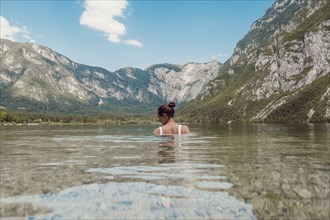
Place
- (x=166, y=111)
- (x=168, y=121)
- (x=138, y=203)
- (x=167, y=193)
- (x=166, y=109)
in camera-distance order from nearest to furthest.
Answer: (x=138, y=203), (x=167, y=193), (x=166, y=109), (x=166, y=111), (x=168, y=121)

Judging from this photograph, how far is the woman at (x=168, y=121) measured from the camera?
24.4m

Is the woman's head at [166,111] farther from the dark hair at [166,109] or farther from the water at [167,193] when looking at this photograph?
the water at [167,193]

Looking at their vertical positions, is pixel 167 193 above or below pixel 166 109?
below

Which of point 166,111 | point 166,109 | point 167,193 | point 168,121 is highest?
point 166,109

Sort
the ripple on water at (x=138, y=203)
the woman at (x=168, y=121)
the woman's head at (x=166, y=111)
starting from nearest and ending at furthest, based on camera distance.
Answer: the ripple on water at (x=138, y=203) → the woman's head at (x=166, y=111) → the woman at (x=168, y=121)

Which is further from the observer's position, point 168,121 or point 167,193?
point 168,121

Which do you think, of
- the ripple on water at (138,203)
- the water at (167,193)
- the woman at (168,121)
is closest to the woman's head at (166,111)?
the woman at (168,121)

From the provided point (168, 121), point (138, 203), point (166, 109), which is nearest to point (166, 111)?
point (166, 109)

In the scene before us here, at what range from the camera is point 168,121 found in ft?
83.8

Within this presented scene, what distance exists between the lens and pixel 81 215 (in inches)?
310

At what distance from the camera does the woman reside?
24.4m

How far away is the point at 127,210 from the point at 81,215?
101 centimetres

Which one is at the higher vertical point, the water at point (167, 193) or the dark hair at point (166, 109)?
the dark hair at point (166, 109)

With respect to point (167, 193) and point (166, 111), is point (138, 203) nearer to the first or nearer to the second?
point (167, 193)
